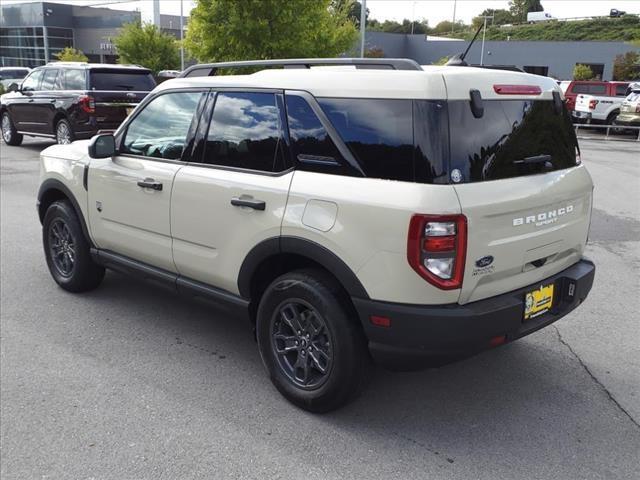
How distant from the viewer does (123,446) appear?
9.94ft

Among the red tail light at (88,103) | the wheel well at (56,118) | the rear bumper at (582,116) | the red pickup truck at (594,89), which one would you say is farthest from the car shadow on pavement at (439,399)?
the red pickup truck at (594,89)

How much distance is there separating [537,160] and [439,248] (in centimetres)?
94

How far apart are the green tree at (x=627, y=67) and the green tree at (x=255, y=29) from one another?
37.8m

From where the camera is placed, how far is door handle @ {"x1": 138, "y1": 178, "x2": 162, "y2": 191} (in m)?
3.99

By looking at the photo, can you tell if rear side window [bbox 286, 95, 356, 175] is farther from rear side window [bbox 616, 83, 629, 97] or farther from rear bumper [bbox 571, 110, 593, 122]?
rear side window [bbox 616, 83, 629, 97]

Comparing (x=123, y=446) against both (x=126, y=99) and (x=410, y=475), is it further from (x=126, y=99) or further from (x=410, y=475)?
(x=126, y=99)

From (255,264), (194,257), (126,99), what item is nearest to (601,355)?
(255,264)

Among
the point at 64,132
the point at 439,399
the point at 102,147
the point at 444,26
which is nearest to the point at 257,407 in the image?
the point at 439,399

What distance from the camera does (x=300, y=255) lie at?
3.30 metres

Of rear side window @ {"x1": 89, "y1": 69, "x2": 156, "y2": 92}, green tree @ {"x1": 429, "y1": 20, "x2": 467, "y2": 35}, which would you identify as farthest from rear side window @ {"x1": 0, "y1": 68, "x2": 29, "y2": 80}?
green tree @ {"x1": 429, "y1": 20, "x2": 467, "y2": 35}

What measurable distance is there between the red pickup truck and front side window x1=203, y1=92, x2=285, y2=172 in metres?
23.2

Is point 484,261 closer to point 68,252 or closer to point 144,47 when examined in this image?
point 68,252

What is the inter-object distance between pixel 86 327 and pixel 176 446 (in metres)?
1.82

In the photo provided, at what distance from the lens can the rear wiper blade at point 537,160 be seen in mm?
3203
